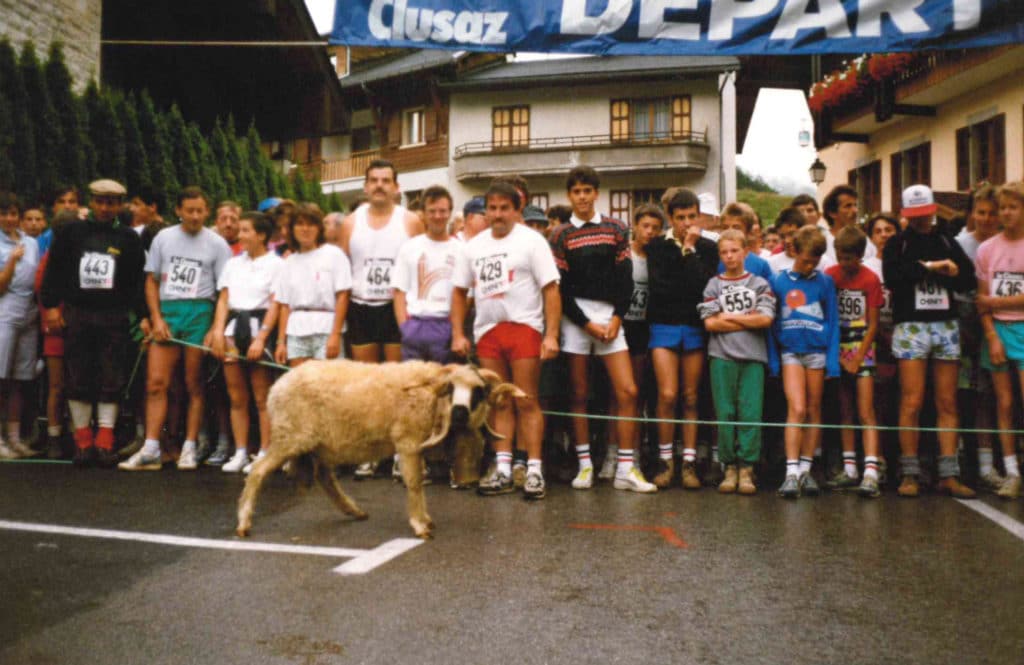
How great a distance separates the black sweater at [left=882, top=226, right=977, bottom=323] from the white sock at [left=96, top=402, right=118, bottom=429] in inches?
258

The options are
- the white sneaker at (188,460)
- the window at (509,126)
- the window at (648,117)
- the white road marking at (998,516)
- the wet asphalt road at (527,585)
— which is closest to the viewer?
the wet asphalt road at (527,585)

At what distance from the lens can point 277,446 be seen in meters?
6.02

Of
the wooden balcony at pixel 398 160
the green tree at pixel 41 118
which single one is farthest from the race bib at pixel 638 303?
the wooden balcony at pixel 398 160

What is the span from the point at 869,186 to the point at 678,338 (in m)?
25.7

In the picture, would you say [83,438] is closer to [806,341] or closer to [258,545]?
[258,545]

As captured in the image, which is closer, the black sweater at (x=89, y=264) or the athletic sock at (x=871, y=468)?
the athletic sock at (x=871, y=468)

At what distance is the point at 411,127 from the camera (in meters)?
46.5

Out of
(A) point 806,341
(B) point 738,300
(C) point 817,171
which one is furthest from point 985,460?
(C) point 817,171

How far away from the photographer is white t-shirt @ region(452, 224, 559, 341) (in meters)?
7.28

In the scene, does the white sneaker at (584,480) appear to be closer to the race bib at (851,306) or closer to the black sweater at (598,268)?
the black sweater at (598,268)

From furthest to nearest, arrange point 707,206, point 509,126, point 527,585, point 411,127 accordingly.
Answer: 1. point 411,127
2. point 509,126
3. point 707,206
4. point 527,585

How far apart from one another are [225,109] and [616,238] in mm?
17538

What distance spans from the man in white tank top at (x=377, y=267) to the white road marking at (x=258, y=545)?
2.71 metres

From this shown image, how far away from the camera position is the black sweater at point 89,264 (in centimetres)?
850
